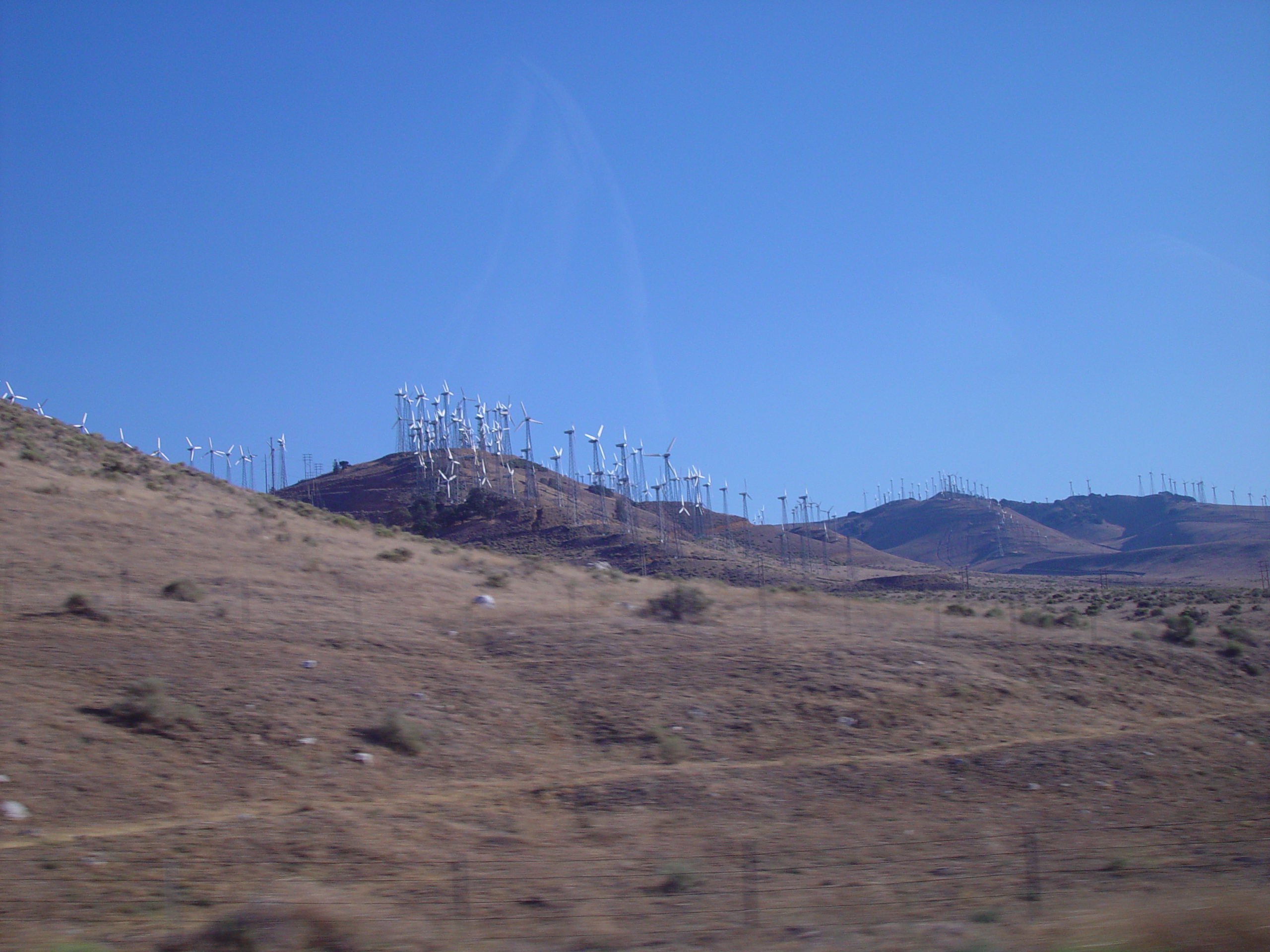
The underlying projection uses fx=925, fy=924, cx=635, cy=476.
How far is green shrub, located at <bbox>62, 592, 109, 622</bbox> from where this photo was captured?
26.0 meters

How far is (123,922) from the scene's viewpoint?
11.3m

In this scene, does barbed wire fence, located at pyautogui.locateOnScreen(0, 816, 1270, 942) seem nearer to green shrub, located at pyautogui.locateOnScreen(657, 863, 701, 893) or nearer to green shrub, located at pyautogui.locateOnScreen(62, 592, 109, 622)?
green shrub, located at pyautogui.locateOnScreen(657, 863, 701, 893)

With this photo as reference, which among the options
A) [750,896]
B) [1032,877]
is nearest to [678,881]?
[750,896]

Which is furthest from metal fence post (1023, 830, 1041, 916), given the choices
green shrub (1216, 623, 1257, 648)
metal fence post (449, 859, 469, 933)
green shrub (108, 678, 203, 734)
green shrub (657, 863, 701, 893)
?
green shrub (1216, 623, 1257, 648)

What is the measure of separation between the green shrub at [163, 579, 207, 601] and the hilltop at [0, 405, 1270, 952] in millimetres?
87

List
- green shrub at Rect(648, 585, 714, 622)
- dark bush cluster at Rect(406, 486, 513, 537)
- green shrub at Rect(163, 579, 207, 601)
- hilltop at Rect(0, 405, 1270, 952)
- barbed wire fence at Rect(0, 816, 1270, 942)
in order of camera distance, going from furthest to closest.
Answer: dark bush cluster at Rect(406, 486, 513, 537) → green shrub at Rect(648, 585, 714, 622) → green shrub at Rect(163, 579, 207, 601) → hilltop at Rect(0, 405, 1270, 952) → barbed wire fence at Rect(0, 816, 1270, 942)

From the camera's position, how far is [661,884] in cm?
1327

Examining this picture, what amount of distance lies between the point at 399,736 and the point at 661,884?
932cm

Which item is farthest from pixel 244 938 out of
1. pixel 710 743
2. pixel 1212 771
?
pixel 1212 771

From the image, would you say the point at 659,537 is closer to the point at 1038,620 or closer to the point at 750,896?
the point at 1038,620

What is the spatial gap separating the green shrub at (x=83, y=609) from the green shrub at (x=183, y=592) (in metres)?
3.48

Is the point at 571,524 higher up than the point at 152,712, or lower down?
higher up

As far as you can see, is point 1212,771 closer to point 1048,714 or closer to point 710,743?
point 1048,714

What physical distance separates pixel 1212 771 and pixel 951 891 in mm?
14096
